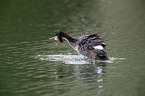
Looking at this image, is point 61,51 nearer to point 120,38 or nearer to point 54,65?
point 54,65

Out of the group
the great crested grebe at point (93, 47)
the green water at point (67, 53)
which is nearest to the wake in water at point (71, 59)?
the green water at point (67, 53)

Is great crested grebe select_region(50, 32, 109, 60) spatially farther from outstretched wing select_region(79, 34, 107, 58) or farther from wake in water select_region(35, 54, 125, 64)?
wake in water select_region(35, 54, 125, 64)

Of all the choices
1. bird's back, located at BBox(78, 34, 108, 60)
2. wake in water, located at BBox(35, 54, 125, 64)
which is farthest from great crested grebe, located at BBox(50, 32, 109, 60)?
wake in water, located at BBox(35, 54, 125, 64)

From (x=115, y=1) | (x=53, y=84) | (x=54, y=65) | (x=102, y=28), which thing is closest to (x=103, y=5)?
(x=115, y=1)

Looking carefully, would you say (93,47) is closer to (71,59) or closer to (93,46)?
(93,46)

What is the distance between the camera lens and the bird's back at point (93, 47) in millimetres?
14149

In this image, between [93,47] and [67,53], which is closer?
[93,47]

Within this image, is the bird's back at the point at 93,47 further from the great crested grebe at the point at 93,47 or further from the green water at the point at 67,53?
the green water at the point at 67,53

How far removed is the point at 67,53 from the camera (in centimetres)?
1586

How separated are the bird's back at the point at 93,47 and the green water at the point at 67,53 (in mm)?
373

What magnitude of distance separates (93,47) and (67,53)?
81.3 inches

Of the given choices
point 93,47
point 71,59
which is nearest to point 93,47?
point 93,47

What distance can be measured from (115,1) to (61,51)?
22.1 meters

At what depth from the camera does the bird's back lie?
557 inches
